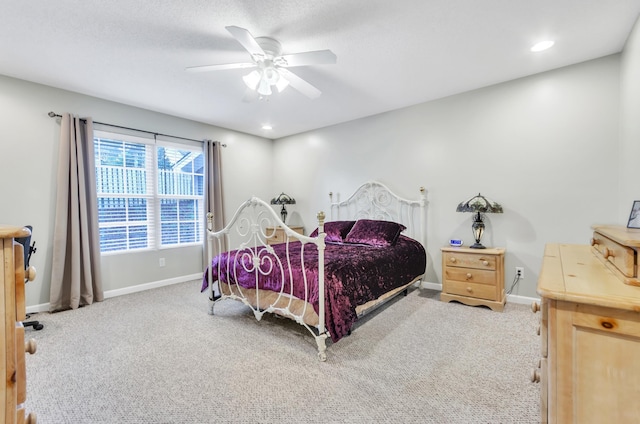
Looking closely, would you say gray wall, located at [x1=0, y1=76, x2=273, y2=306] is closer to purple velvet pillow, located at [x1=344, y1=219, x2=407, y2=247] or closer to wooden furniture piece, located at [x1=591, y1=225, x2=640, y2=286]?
purple velvet pillow, located at [x1=344, y1=219, x2=407, y2=247]

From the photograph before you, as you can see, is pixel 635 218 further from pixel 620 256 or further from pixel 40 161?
pixel 40 161

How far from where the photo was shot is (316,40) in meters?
2.41

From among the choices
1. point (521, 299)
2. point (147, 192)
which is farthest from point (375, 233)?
point (147, 192)

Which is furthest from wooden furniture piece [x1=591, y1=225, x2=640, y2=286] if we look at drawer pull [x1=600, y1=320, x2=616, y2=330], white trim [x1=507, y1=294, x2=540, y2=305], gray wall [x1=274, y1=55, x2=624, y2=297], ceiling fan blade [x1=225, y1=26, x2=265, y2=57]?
white trim [x1=507, y1=294, x2=540, y2=305]

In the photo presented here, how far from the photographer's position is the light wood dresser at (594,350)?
29.8 inches

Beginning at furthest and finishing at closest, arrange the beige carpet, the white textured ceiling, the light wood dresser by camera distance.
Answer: the white textured ceiling, the beige carpet, the light wood dresser

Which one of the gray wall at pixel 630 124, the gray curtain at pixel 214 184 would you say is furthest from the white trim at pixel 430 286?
the gray curtain at pixel 214 184

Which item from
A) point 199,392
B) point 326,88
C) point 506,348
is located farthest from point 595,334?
point 326,88

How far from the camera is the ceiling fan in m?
2.16

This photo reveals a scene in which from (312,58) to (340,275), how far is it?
5.66ft

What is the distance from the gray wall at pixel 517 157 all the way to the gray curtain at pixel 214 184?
2.38m

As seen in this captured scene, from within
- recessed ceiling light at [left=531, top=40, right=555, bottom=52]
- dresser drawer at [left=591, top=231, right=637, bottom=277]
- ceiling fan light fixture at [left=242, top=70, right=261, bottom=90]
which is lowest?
dresser drawer at [left=591, top=231, right=637, bottom=277]

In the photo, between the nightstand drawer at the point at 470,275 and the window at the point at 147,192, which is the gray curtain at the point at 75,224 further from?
the nightstand drawer at the point at 470,275

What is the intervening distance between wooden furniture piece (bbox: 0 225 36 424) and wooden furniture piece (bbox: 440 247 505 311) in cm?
339
